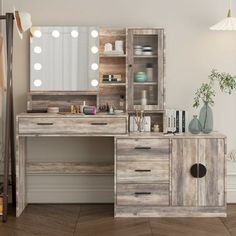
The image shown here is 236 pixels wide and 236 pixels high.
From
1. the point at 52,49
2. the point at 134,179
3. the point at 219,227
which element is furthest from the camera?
the point at 52,49

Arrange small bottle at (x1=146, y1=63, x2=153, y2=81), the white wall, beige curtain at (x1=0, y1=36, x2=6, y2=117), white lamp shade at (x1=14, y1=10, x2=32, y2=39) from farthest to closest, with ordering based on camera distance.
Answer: the white wall → small bottle at (x1=146, y1=63, x2=153, y2=81) → beige curtain at (x1=0, y1=36, x2=6, y2=117) → white lamp shade at (x1=14, y1=10, x2=32, y2=39)

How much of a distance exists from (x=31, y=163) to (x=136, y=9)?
5.99ft

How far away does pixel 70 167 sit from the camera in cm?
536

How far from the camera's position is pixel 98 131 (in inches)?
192

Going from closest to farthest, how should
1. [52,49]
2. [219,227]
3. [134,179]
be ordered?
[219,227] < [134,179] < [52,49]

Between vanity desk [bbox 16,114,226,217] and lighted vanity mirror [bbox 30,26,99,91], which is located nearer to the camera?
vanity desk [bbox 16,114,226,217]

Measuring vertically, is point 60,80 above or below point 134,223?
above

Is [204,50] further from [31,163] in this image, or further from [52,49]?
[31,163]

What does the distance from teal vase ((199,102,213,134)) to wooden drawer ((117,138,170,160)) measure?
0.46 metres

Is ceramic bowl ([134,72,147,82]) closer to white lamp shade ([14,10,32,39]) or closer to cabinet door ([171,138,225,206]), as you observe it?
cabinet door ([171,138,225,206])

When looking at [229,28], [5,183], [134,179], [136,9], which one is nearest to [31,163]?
[5,183]

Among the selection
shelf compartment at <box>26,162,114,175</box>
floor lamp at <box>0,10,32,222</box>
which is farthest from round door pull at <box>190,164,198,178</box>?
floor lamp at <box>0,10,32,222</box>

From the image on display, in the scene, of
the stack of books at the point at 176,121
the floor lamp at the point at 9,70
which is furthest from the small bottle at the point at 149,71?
the floor lamp at the point at 9,70

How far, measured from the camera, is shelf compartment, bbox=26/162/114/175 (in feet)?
17.5
